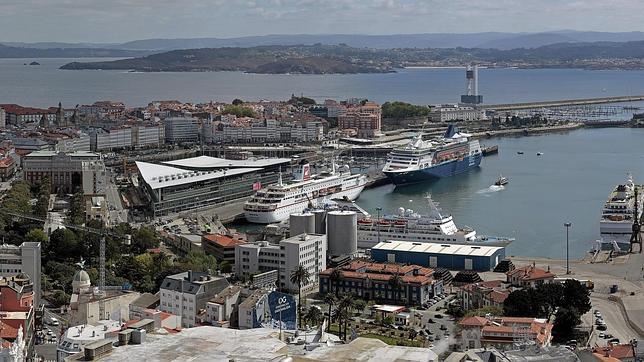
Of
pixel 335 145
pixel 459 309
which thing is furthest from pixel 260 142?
pixel 459 309

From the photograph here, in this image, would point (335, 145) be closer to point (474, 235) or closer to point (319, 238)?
point (474, 235)

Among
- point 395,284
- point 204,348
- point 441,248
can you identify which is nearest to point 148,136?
point 441,248

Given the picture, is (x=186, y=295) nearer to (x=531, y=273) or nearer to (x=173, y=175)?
(x=531, y=273)

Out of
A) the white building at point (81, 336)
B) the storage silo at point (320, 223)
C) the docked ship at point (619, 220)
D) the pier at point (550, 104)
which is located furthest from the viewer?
the pier at point (550, 104)

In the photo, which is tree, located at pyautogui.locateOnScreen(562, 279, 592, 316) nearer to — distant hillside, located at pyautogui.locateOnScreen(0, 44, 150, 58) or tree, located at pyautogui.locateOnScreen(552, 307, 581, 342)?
tree, located at pyautogui.locateOnScreen(552, 307, 581, 342)

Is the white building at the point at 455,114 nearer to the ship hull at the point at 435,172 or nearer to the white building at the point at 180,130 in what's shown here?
the white building at the point at 180,130

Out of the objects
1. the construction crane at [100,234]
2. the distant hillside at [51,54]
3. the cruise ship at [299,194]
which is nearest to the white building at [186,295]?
the construction crane at [100,234]

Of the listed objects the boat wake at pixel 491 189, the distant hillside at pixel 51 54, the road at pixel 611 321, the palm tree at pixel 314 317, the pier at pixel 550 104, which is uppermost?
the distant hillside at pixel 51 54
